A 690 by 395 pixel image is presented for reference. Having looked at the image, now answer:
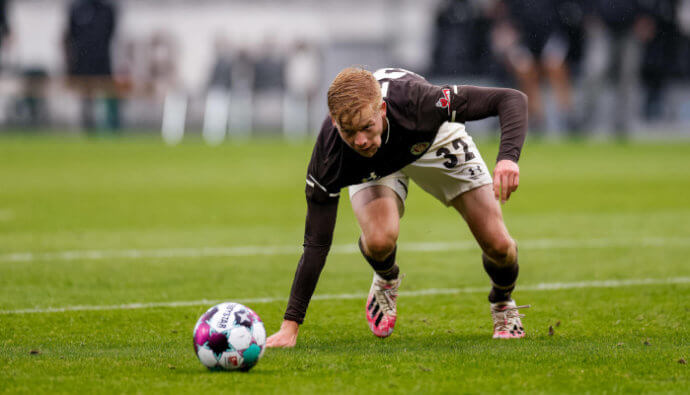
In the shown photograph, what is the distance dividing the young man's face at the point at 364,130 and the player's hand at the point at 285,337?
1.01 metres

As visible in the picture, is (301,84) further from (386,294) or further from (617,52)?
(386,294)

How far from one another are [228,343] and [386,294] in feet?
4.88

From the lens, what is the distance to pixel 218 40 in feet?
117

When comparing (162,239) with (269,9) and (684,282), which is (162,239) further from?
(269,9)

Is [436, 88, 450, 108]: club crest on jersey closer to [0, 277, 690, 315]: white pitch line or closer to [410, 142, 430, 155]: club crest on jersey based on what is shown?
[410, 142, 430, 155]: club crest on jersey

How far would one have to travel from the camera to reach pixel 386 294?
5.73m

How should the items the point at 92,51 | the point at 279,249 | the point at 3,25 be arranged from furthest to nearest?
1. the point at 92,51
2. the point at 3,25
3. the point at 279,249

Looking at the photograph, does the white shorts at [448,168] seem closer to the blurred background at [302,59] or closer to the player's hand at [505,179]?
the player's hand at [505,179]

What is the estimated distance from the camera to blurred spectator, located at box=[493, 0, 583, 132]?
25188 millimetres

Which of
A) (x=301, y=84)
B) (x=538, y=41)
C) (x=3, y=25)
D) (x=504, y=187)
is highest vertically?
(x=504, y=187)

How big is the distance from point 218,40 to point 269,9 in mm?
2251

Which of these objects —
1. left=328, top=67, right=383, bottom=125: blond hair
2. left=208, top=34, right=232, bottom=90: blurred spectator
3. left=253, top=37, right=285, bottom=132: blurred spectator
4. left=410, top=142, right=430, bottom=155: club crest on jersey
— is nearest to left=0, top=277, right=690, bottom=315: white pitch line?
left=410, top=142, right=430, bottom=155: club crest on jersey

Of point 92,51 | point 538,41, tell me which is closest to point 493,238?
point 538,41

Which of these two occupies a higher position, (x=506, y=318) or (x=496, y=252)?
(x=496, y=252)
